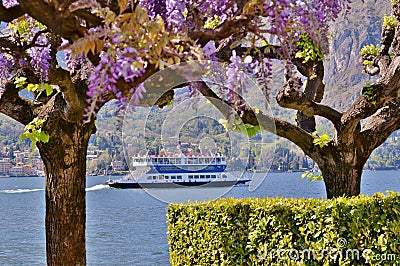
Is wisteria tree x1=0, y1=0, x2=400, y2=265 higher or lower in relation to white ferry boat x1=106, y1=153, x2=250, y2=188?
higher

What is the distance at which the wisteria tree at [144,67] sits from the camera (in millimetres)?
1850

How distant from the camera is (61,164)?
4.86 m

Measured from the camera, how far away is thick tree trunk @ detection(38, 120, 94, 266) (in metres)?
4.83

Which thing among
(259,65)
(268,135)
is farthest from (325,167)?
(259,65)

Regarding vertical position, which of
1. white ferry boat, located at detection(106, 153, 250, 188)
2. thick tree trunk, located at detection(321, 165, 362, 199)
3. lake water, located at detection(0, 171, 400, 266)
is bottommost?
lake water, located at detection(0, 171, 400, 266)

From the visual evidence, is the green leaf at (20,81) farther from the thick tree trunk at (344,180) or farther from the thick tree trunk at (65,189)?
the thick tree trunk at (344,180)

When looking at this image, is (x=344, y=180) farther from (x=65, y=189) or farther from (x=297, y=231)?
(x=65, y=189)

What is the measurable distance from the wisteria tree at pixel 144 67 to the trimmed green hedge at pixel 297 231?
949 mm

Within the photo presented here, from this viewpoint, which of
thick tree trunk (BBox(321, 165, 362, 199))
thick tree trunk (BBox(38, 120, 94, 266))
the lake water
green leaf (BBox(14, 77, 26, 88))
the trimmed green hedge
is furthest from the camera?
the lake water

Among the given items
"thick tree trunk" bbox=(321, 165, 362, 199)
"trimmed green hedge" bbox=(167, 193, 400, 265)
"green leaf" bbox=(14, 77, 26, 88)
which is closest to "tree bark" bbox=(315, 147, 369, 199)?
"thick tree trunk" bbox=(321, 165, 362, 199)

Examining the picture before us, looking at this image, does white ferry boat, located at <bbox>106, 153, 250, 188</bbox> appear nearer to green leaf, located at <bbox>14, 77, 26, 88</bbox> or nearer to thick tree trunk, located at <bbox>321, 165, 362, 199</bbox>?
green leaf, located at <bbox>14, 77, 26, 88</bbox>

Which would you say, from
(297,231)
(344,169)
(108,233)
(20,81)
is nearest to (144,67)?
(20,81)

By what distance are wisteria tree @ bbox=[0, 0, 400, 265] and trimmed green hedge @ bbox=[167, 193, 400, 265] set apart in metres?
0.95

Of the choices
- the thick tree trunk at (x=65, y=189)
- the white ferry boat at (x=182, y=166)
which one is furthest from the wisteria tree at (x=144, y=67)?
the white ferry boat at (x=182, y=166)
